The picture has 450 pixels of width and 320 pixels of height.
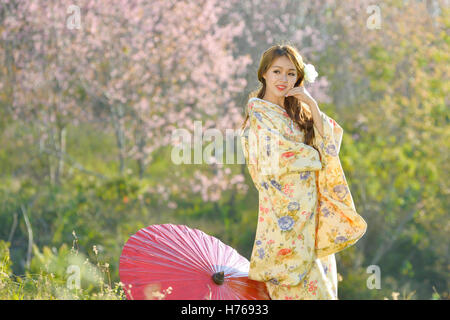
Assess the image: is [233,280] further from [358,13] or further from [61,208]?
[358,13]

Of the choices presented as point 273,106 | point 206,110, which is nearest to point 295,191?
point 273,106

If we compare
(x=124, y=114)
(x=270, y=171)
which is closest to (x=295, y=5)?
(x=124, y=114)

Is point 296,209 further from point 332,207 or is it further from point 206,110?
point 206,110

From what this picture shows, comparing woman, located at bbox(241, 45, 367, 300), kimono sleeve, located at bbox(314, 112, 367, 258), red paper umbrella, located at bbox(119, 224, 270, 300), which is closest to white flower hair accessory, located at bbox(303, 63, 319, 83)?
woman, located at bbox(241, 45, 367, 300)

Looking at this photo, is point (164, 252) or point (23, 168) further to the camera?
point (23, 168)

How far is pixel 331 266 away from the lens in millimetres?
2695

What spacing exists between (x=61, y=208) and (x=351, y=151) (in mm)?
3517

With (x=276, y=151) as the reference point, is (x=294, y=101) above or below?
above

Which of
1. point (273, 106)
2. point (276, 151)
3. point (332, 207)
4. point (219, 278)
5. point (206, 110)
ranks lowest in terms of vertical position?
point (219, 278)

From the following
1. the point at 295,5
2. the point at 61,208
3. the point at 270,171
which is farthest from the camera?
the point at 295,5

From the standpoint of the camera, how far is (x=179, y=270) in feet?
8.63

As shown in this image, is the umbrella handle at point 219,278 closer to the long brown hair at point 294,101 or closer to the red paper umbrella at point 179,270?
the red paper umbrella at point 179,270

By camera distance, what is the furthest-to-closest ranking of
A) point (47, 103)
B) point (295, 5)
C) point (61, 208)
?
point (295, 5) → point (47, 103) → point (61, 208)

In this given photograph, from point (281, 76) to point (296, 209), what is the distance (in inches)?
25.8
